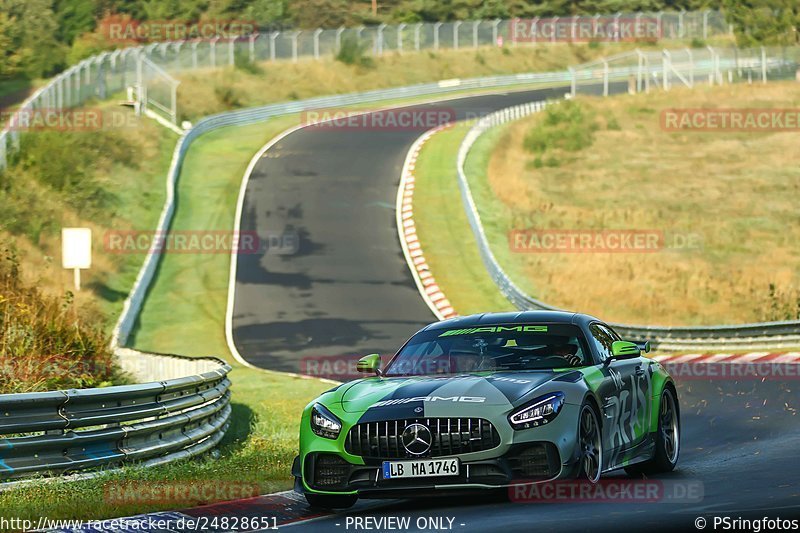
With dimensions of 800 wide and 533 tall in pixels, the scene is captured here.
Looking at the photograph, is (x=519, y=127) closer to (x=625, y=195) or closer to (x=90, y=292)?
(x=625, y=195)

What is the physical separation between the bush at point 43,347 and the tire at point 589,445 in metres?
7.16

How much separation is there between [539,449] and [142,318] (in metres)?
23.8

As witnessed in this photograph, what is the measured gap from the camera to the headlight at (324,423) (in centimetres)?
952

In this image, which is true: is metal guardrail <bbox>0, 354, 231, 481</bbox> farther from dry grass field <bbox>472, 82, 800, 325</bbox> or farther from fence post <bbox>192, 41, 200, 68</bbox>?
fence post <bbox>192, 41, 200, 68</bbox>

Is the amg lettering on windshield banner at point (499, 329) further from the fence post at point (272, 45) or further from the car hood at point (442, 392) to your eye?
the fence post at point (272, 45)

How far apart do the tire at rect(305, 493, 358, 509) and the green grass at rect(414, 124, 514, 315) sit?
22.4m

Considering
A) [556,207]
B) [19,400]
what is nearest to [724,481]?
[19,400]

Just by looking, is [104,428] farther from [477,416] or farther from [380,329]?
[380,329]

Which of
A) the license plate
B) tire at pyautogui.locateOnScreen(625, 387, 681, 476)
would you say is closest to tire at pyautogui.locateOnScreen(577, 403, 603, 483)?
the license plate

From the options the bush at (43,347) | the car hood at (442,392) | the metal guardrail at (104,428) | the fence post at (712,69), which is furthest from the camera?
the fence post at (712,69)

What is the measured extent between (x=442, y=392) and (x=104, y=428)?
3819 mm

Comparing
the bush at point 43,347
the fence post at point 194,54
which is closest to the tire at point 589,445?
the bush at point 43,347

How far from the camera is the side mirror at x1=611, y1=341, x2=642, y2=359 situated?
10.6 metres

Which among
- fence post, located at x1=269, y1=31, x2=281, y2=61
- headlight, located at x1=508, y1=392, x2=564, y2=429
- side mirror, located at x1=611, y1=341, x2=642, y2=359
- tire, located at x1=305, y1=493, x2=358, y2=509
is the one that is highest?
fence post, located at x1=269, y1=31, x2=281, y2=61
